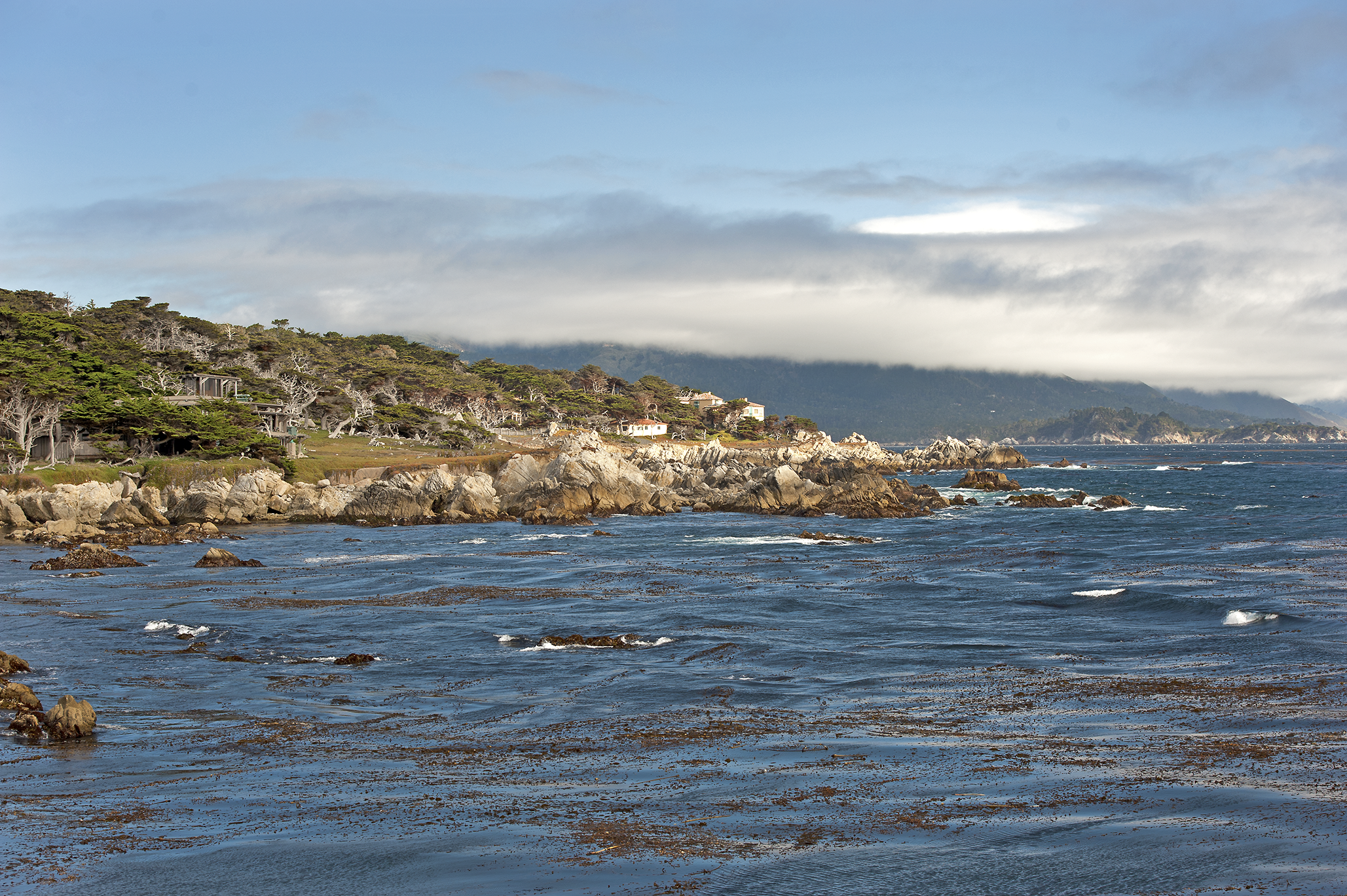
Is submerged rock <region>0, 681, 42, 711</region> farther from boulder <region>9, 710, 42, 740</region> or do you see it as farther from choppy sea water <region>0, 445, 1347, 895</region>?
boulder <region>9, 710, 42, 740</region>

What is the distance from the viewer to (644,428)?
137875 millimetres

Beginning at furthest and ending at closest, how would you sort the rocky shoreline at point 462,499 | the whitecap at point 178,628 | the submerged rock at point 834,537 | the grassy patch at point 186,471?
the grassy patch at point 186,471
the rocky shoreline at point 462,499
the submerged rock at point 834,537
the whitecap at point 178,628

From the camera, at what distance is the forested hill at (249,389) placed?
62500 millimetres

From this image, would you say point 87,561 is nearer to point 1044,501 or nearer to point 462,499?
point 462,499

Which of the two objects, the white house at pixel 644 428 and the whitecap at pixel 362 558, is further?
the white house at pixel 644 428

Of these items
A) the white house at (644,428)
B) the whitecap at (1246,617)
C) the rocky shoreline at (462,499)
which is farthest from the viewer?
the white house at (644,428)

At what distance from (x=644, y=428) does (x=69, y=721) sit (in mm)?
123217

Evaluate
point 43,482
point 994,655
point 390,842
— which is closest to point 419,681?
point 390,842

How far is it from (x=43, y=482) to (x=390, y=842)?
179 feet

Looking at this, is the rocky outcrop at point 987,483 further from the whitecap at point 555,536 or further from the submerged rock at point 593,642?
the submerged rock at point 593,642

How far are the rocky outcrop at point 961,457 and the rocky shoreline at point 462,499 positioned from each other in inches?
2596

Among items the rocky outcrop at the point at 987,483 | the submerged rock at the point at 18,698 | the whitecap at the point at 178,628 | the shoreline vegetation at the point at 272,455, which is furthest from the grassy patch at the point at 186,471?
the rocky outcrop at the point at 987,483

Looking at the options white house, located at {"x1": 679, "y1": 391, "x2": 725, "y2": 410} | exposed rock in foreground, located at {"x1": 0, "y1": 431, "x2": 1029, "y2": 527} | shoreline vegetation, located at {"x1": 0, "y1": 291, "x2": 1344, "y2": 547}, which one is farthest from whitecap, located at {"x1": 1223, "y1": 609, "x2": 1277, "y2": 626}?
white house, located at {"x1": 679, "y1": 391, "x2": 725, "y2": 410}

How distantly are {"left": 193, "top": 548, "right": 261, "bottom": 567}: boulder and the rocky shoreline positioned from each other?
8.66 metres
